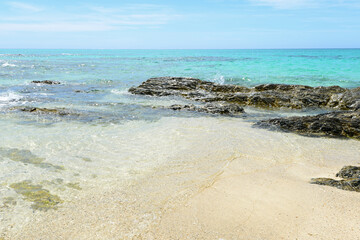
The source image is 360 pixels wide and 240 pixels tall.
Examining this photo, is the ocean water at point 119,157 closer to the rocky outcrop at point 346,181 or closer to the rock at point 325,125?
the rock at point 325,125

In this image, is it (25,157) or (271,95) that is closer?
(25,157)

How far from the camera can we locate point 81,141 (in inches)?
290

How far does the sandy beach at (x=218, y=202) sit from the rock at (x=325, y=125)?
1364 mm

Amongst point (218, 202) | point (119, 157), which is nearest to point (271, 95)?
point (119, 157)

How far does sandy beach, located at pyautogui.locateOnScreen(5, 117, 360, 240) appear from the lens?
11.9ft

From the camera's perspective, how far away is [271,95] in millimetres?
14508

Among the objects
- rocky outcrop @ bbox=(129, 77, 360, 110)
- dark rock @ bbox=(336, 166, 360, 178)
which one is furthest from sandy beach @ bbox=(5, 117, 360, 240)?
rocky outcrop @ bbox=(129, 77, 360, 110)

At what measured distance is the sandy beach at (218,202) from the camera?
3639 mm

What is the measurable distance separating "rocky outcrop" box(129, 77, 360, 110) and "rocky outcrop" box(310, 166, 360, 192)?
28.3 feet

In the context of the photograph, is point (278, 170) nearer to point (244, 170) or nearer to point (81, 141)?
point (244, 170)

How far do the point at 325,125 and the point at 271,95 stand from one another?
6.24 meters

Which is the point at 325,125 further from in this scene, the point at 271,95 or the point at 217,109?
the point at 271,95

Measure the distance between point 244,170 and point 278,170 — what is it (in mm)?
674

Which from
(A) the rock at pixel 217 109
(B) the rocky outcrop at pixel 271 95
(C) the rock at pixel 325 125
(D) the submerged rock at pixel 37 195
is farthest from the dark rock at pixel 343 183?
(B) the rocky outcrop at pixel 271 95
